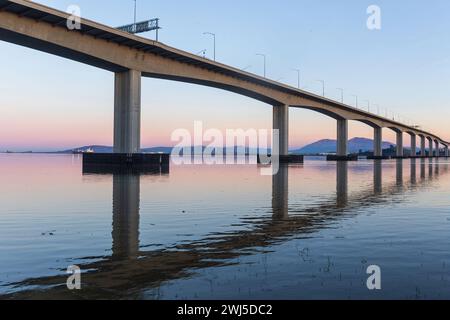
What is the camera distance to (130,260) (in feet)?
33.0

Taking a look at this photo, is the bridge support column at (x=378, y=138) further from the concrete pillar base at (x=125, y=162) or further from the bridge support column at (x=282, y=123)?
the concrete pillar base at (x=125, y=162)

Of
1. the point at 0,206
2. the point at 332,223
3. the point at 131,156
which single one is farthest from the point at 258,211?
the point at 131,156

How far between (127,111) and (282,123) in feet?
159

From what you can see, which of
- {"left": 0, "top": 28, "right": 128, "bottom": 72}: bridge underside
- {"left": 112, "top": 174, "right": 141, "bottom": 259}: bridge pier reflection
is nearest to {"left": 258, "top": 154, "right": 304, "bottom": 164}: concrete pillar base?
{"left": 0, "top": 28, "right": 128, "bottom": 72}: bridge underside

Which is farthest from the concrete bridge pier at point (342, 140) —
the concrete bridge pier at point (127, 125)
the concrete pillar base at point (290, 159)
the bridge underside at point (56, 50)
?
the bridge underside at point (56, 50)

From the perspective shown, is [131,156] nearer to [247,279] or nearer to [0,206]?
[0,206]

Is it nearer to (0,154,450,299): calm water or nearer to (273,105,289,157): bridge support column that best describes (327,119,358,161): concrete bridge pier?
(273,105,289,157): bridge support column

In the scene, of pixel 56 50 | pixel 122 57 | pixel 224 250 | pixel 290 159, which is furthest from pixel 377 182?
pixel 290 159

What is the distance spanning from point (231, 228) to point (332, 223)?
360cm

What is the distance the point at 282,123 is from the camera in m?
98.4

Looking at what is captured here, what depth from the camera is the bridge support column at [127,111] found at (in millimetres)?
56156

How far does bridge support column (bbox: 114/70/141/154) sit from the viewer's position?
184 feet

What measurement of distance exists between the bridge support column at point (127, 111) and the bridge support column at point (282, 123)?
46487 mm
